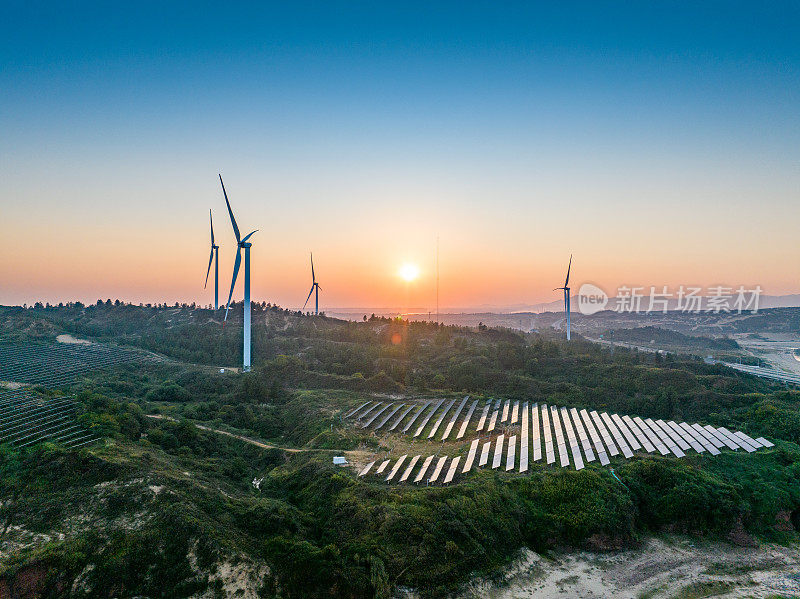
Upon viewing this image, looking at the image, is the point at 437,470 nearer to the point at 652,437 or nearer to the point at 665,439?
the point at 652,437

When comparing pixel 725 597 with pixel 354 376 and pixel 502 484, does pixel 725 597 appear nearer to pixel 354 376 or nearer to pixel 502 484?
pixel 502 484

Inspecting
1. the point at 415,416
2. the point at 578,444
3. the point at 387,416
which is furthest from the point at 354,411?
the point at 578,444

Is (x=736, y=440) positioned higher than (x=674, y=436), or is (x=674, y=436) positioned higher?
(x=736, y=440)

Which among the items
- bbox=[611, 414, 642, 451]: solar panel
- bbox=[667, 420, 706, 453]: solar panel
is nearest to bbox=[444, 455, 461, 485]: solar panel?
bbox=[611, 414, 642, 451]: solar panel

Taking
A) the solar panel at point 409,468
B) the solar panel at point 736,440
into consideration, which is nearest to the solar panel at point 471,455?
the solar panel at point 409,468

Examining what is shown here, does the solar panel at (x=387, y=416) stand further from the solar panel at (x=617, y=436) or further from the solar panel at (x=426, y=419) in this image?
the solar panel at (x=617, y=436)

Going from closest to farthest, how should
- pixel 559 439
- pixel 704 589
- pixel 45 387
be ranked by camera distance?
pixel 704 589
pixel 559 439
pixel 45 387

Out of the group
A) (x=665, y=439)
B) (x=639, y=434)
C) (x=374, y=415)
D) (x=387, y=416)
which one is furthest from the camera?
→ (x=374, y=415)
